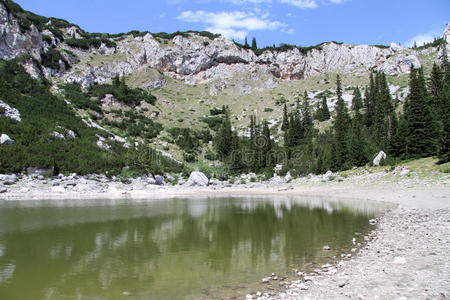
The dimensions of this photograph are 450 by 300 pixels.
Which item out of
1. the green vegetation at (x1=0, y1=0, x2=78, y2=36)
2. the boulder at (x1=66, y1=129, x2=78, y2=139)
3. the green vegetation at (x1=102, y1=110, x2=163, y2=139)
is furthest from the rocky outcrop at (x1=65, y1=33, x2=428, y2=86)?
the boulder at (x1=66, y1=129, x2=78, y2=139)

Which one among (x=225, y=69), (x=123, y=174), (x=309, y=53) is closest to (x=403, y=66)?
(x=309, y=53)

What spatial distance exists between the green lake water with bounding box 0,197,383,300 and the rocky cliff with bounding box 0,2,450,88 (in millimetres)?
91765

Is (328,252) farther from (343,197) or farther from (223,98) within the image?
(223,98)

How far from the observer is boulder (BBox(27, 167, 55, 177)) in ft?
124

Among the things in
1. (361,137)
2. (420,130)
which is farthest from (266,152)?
(420,130)

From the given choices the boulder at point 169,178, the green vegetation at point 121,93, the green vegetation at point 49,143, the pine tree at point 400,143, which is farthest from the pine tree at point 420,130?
the green vegetation at point 121,93

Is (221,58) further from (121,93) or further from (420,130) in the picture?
(420,130)

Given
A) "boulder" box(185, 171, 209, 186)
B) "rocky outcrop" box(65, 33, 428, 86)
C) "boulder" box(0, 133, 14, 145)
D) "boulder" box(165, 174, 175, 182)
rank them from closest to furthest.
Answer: "boulder" box(0, 133, 14, 145) → "boulder" box(185, 171, 209, 186) → "boulder" box(165, 174, 175, 182) → "rocky outcrop" box(65, 33, 428, 86)

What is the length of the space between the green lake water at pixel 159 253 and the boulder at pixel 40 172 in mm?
22355

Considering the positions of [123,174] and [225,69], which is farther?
[225,69]

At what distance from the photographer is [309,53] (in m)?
126

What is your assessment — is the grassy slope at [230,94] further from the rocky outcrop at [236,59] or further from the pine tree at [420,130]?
the pine tree at [420,130]

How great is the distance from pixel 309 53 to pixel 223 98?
48228mm

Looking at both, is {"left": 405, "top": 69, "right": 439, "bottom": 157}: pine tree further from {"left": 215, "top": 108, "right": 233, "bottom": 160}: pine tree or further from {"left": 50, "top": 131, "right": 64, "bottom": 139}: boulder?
{"left": 50, "top": 131, "right": 64, "bottom": 139}: boulder
